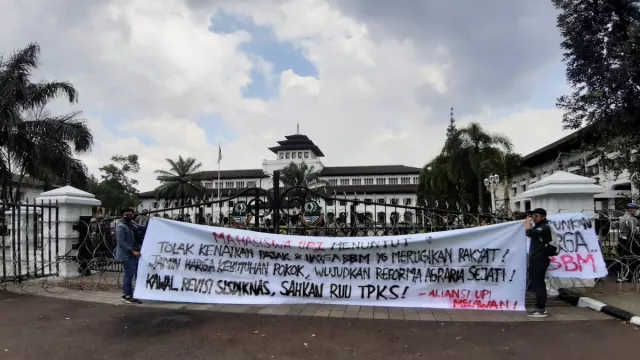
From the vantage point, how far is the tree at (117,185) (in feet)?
170

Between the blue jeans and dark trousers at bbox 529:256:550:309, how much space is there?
20.2 ft

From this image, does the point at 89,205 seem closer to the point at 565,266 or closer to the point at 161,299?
the point at 161,299

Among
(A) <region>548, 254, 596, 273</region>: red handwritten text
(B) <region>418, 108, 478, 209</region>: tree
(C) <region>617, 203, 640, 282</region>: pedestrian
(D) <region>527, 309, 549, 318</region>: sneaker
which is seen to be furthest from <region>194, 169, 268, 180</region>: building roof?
(D) <region>527, 309, 549, 318</region>: sneaker

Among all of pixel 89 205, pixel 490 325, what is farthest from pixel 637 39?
pixel 89 205

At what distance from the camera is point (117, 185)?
5538 cm

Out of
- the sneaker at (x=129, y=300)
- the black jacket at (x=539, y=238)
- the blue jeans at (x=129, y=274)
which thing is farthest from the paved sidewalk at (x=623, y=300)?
the blue jeans at (x=129, y=274)

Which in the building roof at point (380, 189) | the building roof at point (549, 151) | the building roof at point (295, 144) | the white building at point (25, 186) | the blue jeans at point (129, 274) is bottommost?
the blue jeans at point (129, 274)

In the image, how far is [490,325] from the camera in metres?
5.46

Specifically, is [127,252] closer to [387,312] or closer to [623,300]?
[387,312]

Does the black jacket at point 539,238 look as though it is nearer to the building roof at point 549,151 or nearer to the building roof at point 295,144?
the building roof at point 549,151

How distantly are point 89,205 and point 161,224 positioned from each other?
3332 millimetres

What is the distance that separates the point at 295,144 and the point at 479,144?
4970cm

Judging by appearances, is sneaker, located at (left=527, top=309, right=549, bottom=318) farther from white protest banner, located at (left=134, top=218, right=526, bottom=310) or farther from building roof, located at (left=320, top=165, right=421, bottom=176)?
building roof, located at (left=320, top=165, right=421, bottom=176)

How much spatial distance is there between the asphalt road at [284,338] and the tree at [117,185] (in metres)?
50.7
